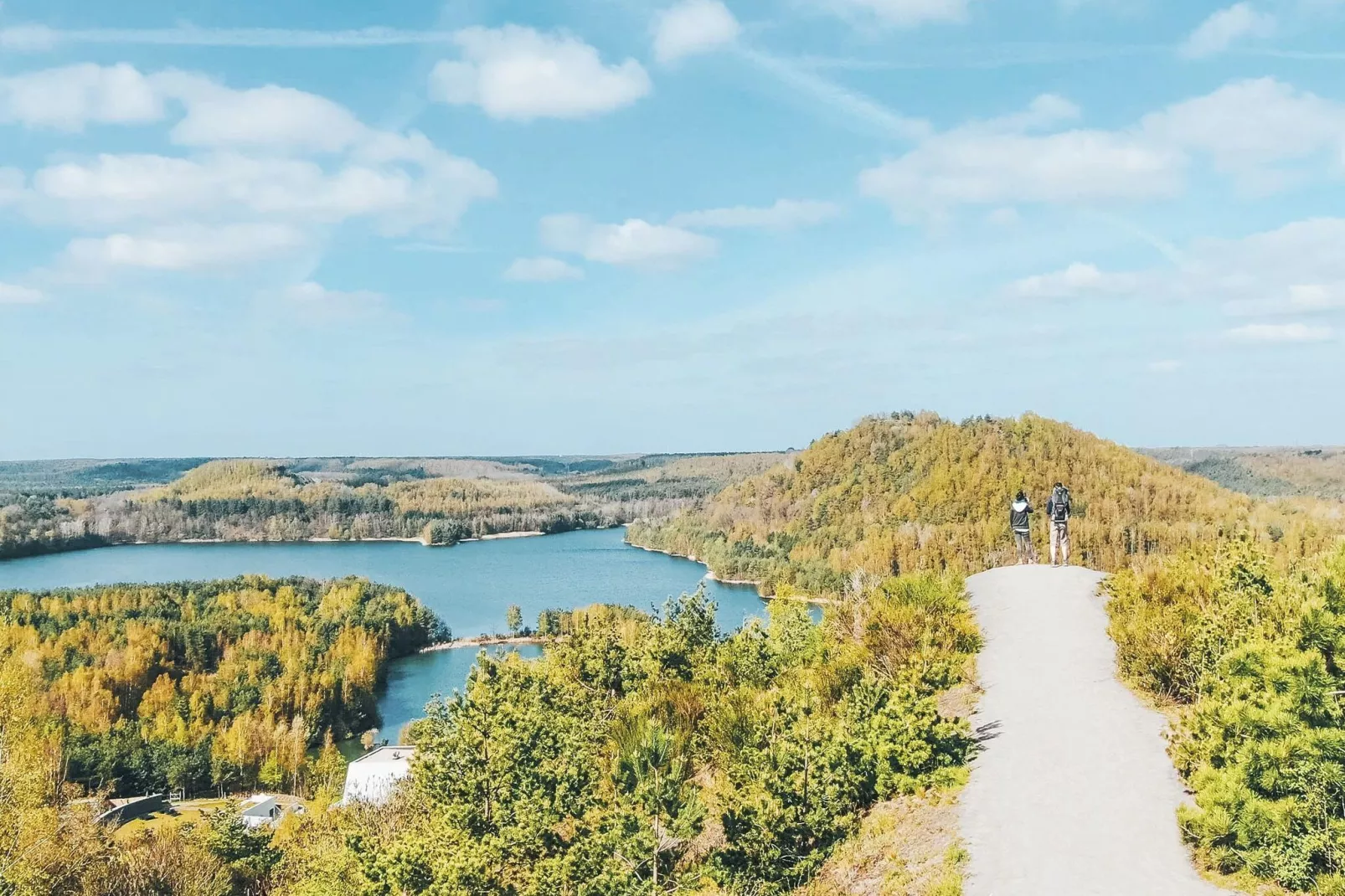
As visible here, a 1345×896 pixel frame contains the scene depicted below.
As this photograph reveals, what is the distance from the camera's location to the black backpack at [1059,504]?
20078mm

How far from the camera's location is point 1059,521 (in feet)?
67.7

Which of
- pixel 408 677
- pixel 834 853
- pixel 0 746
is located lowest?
pixel 408 677

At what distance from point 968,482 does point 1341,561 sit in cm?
12319

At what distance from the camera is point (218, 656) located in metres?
88.4

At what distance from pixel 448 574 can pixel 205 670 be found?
63018 millimetres

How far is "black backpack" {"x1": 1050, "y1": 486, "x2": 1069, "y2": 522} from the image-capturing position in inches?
790

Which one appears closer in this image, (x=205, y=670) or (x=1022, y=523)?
(x=1022, y=523)

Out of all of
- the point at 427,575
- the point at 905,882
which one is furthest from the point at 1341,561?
the point at 427,575

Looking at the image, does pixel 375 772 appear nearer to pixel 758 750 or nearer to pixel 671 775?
pixel 671 775

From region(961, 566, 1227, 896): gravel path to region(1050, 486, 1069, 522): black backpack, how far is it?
3.45 m

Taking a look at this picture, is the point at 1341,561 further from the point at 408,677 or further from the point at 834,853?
the point at 408,677

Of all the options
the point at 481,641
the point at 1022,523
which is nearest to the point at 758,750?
the point at 1022,523

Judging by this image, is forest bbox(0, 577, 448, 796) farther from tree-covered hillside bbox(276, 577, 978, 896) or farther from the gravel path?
the gravel path

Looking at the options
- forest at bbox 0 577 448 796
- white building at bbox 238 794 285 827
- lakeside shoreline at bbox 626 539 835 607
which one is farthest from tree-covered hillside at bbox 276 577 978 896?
lakeside shoreline at bbox 626 539 835 607
